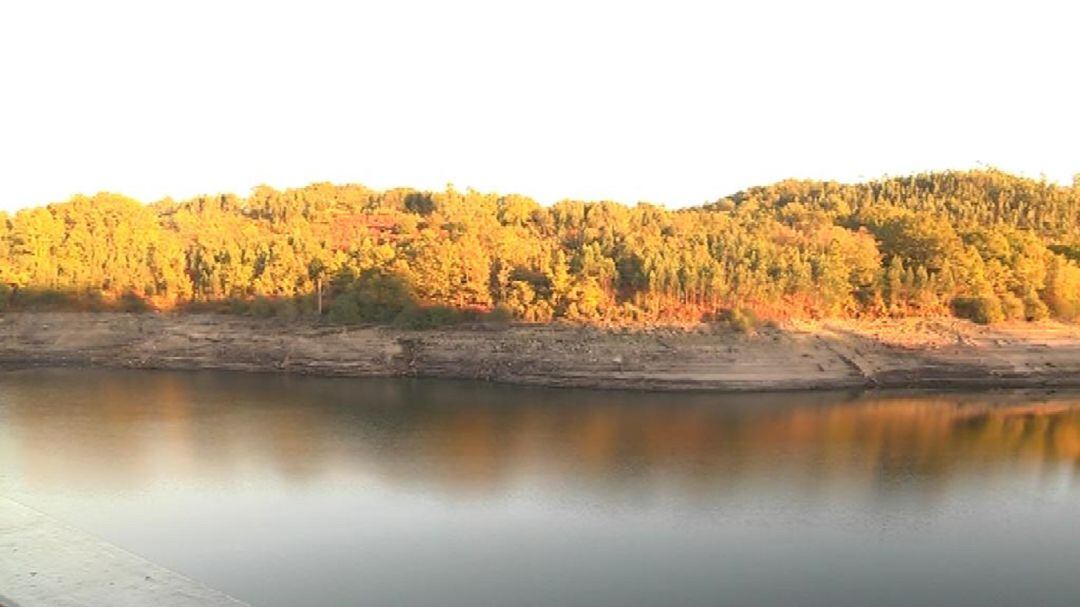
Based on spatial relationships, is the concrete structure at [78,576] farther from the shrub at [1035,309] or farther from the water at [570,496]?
the shrub at [1035,309]

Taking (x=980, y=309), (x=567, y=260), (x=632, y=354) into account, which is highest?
(x=567, y=260)

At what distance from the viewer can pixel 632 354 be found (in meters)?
28.7

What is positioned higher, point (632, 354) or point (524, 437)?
point (632, 354)

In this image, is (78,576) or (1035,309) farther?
(1035,309)

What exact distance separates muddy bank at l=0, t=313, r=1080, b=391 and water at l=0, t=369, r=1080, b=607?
2729 mm

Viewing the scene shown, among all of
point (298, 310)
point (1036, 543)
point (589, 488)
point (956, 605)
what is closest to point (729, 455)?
point (589, 488)

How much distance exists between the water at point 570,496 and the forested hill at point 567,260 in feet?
22.0

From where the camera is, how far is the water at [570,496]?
11562 millimetres

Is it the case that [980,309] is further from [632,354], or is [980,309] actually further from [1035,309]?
[632,354]

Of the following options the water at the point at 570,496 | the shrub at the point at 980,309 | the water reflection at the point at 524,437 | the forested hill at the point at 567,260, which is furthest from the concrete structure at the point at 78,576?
the shrub at the point at 980,309

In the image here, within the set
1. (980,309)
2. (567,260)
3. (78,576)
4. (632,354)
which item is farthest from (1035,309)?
(78,576)

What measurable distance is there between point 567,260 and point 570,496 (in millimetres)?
18105

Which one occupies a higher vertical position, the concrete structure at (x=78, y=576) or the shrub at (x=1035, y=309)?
the shrub at (x=1035, y=309)

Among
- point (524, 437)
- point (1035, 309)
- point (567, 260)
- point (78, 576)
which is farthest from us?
point (567, 260)
